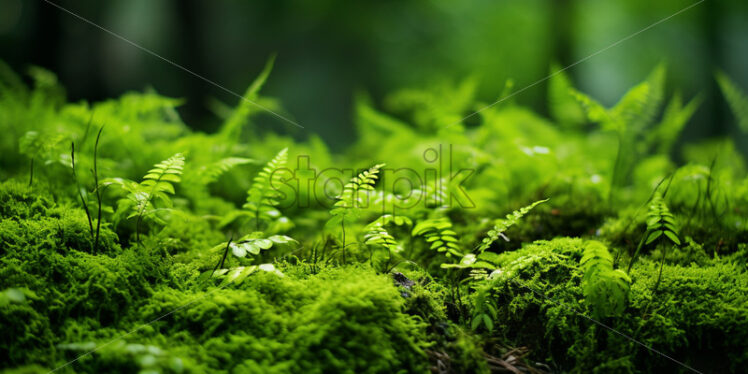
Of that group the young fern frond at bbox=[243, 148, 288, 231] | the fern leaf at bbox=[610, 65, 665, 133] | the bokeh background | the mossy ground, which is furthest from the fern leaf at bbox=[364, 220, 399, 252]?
the bokeh background

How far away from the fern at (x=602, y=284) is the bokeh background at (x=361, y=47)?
19.7ft

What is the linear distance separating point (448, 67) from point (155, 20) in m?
9.23

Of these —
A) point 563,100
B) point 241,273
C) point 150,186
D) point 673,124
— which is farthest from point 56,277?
point 673,124

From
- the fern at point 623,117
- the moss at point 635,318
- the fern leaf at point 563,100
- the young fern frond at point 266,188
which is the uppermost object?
the fern leaf at point 563,100

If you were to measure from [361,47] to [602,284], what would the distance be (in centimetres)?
1334

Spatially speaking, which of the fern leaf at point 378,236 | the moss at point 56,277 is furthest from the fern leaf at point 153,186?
the fern leaf at point 378,236

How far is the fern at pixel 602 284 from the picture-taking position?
1.55 m

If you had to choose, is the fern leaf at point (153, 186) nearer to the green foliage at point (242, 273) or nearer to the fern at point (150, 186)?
the fern at point (150, 186)

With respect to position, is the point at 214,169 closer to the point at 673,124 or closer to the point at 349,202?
the point at 349,202

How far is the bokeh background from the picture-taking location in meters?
7.73

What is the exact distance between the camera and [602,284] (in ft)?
5.34

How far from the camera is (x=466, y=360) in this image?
4.99 ft

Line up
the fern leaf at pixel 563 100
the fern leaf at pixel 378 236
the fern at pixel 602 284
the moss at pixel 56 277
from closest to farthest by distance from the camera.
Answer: the moss at pixel 56 277
the fern at pixel 602 284
the fern leaf at pixel 378 236
the fern leaf at pixel 563 100

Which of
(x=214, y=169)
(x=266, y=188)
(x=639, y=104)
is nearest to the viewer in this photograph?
(x=266, y=188)
